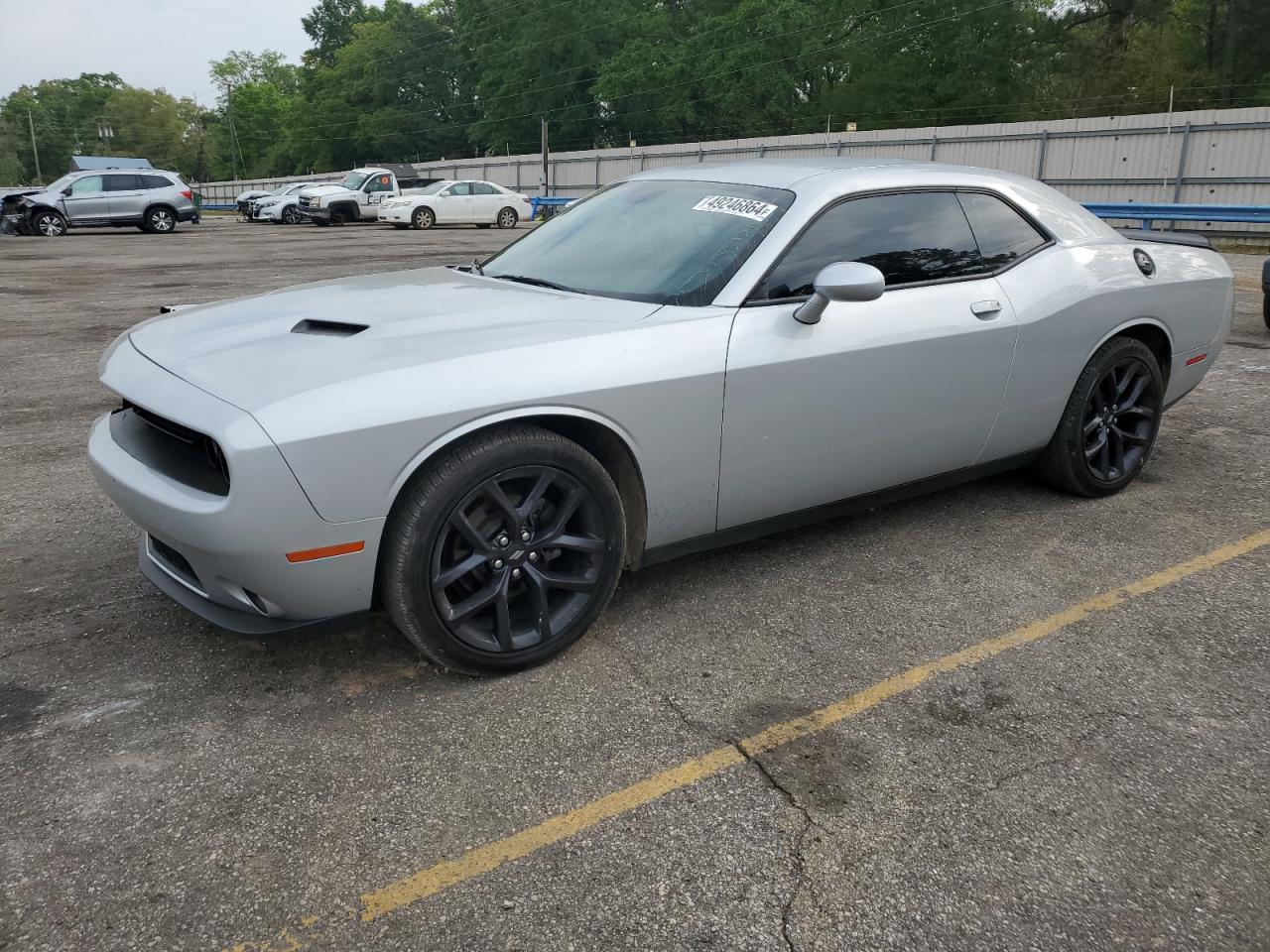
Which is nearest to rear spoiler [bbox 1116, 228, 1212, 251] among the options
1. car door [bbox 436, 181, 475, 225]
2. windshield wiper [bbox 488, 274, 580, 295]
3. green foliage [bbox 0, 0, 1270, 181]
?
windshield wiper [bbox 488, 274, 580, 295]

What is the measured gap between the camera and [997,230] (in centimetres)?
407

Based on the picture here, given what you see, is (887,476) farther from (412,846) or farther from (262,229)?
(262,229)

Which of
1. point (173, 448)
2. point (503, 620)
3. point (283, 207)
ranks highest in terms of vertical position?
point (283, 207)

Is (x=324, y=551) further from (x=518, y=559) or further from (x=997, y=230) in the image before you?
(x=997, y=230)

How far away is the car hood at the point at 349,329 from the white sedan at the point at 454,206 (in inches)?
951

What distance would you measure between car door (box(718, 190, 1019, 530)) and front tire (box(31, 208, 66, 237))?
26.7 metres

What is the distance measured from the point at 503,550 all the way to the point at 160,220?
89.1ft

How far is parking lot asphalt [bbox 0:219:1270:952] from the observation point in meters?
2.05

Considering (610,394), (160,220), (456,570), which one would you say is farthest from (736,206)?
(160,220)

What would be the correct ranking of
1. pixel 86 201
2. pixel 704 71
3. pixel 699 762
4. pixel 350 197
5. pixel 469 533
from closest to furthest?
pixel 699 762, pixel 469 533, pixel 86 201, pixel 350 197, pixel 704 71

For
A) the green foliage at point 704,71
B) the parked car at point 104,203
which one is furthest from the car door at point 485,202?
the green foliage at point 704,71

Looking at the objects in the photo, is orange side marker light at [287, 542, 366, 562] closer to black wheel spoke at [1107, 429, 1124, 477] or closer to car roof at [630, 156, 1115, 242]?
car roof at [630, 156, 1115, 242]

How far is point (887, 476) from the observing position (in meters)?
3.74

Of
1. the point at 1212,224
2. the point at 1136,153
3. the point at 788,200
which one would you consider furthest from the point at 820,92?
the point at 788,200
